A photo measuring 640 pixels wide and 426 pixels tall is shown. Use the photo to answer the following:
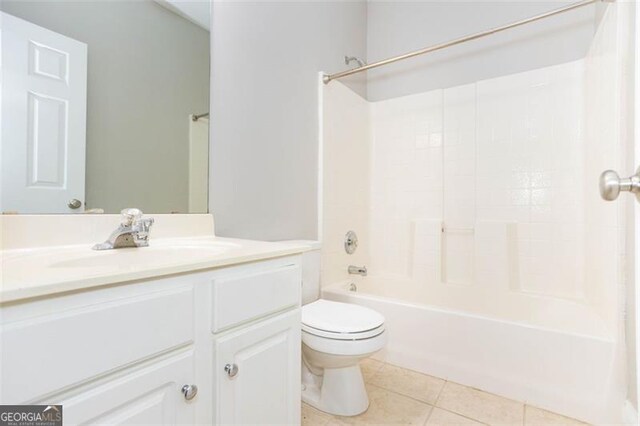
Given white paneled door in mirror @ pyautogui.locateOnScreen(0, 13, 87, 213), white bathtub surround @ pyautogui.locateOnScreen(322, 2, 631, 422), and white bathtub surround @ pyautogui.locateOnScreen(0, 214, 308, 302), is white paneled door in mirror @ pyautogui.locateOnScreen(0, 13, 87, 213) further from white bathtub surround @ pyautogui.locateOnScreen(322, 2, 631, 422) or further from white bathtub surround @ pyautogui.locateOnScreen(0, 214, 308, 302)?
white bathtub surround @ pyautogui.locateOnScreen(322, 2, 631, 422)

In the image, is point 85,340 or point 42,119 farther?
point 42,119

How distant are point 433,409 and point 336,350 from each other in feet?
1.96

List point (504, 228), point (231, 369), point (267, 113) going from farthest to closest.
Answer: point (504, 228), point (267, 113), point (231, 369)

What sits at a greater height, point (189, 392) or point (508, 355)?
point (189, 392)

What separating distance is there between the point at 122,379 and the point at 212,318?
215 millimetres

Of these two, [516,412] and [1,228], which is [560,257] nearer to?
[516,412]

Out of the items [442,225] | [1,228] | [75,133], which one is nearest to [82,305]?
[1,228]

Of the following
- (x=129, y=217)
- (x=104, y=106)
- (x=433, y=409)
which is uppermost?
(x=104, y=106)

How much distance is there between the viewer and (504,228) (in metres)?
2.07

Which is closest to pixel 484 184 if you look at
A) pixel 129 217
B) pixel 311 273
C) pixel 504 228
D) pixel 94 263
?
pixel 504 228

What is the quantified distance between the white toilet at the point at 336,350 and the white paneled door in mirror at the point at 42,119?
0.96m

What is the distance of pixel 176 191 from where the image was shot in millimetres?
1328

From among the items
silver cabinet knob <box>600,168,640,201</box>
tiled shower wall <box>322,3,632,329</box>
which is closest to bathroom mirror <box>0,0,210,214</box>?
tiled shower wall <box>322,3,632,329</box>

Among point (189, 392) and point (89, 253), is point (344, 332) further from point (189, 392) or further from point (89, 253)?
point (89, 253)
